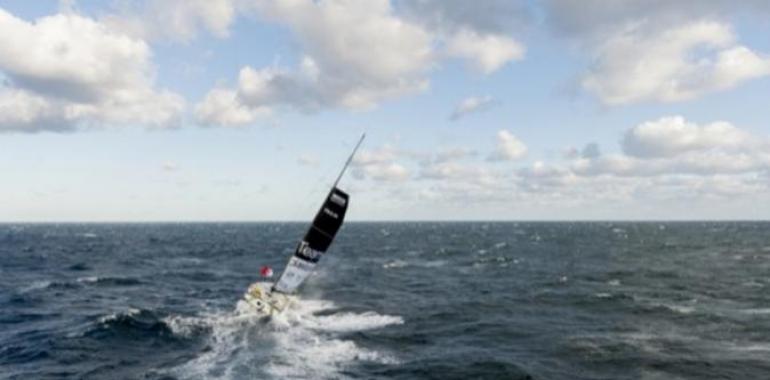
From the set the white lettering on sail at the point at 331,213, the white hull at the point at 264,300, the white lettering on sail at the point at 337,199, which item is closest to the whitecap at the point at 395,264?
the white hull at the point at 264,300

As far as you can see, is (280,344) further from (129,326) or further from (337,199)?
(129,326)

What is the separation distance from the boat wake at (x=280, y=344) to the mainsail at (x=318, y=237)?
3776 mm

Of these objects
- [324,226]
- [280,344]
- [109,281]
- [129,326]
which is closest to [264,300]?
[280,344]

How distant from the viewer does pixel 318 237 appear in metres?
39.3

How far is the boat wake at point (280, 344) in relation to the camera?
34.4 m

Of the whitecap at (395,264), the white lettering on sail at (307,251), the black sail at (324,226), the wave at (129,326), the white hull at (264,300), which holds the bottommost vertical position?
the wave at (129,326)

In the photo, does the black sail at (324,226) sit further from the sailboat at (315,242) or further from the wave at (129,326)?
the wave at (129,326)

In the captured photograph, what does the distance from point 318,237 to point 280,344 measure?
7.21 metres

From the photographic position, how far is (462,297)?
64.6 meters

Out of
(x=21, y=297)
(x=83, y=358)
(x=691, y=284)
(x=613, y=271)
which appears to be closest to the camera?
(x=83, y=358)

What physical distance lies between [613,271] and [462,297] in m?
35.1

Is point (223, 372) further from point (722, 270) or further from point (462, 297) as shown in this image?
point (722, 270)

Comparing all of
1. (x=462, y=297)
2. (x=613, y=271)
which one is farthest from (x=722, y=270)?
(x=462, y=297)

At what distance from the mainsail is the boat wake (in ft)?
12.4
